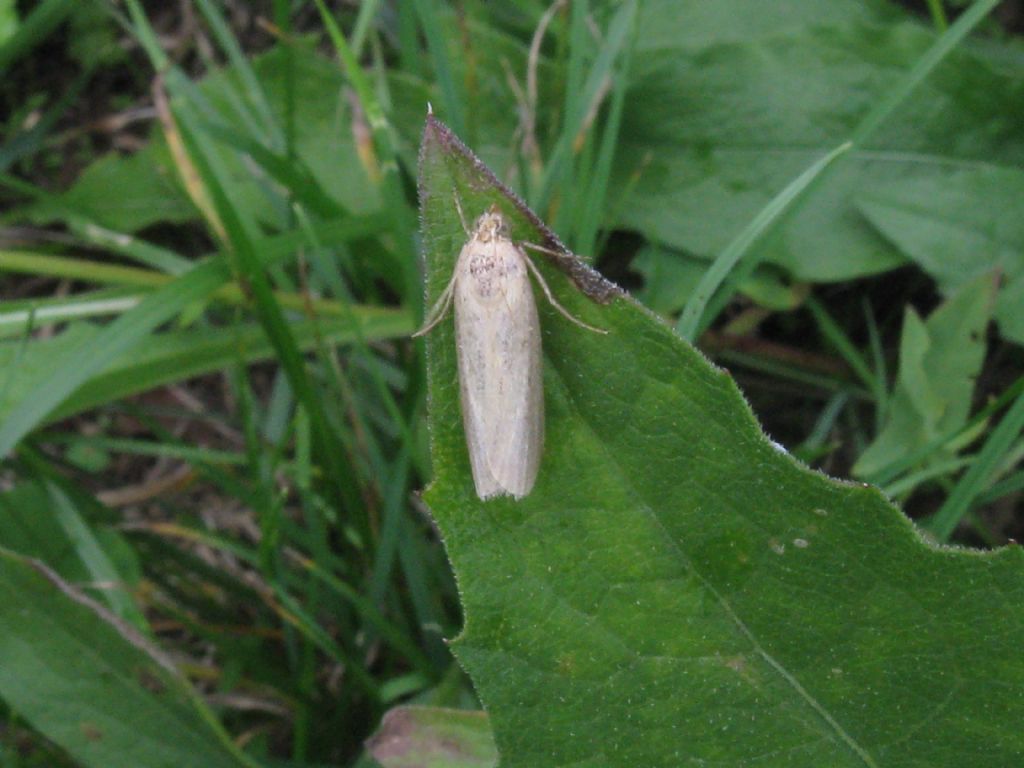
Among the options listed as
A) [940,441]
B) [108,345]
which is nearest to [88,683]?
[108,345]

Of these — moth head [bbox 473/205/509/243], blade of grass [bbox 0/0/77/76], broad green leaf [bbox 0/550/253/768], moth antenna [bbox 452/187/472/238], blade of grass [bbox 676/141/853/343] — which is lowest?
broad green leaf [bbox 0/550/253/768]

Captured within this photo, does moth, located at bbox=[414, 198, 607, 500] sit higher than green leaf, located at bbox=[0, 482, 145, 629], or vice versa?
moth, located at bbox=[414, 198, 607, 500]

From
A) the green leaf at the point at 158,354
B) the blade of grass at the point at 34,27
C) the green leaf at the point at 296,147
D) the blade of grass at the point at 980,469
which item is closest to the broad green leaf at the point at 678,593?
the blade of grass at the point at 980,469

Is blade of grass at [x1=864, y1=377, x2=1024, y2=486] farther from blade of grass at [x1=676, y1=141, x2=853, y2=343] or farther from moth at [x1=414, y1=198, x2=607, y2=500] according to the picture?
moth at [x1=414, y1=198, x2=607, y2=500]

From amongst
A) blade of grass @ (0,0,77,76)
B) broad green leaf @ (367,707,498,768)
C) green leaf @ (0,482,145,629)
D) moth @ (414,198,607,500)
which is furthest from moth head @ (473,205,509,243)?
blade of grass @ (0,0,77,76)

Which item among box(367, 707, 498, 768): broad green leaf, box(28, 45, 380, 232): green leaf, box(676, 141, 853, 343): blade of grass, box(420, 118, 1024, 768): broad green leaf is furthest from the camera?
box(28, 45, 380, 232): green leaf

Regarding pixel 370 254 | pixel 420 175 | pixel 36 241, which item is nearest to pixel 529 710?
pixel 420 175

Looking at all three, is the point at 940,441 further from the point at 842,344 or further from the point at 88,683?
the point at 88,683
